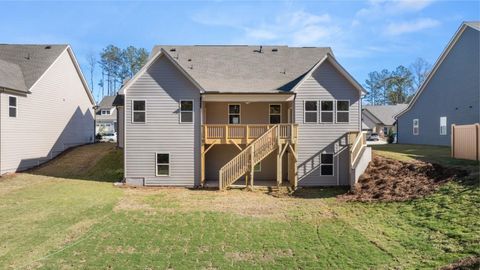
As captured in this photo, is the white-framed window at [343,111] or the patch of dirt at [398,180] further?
the white-framed window at [343,111]

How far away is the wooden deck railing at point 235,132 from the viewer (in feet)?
60.3

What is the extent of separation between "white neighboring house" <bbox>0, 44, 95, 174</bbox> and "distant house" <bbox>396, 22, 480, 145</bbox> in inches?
1122

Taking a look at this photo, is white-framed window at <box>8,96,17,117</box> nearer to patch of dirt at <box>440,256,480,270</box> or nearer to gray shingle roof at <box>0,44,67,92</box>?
gray shingle roof at <box>0,44,67,92</box>

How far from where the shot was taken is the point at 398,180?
47.9 feet

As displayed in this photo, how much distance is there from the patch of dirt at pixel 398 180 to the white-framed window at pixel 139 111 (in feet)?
37.4

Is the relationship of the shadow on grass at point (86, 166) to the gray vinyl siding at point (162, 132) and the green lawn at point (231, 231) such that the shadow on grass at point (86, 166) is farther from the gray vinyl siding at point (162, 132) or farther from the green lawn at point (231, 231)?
the green lawn at point (231, 231)

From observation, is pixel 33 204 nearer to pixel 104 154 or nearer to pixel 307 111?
pixel 104 154

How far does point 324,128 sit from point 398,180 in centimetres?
530

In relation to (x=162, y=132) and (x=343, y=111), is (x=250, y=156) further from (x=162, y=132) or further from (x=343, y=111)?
(x=343, y=111)

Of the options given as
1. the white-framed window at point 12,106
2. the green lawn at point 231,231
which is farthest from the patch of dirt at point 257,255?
the white-framed window at point 12,106

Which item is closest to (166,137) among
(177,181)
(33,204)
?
(177,181)

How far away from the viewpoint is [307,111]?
18797 mm

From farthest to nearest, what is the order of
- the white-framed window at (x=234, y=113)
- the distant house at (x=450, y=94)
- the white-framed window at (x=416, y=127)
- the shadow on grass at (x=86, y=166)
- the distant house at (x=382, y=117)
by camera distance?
the distant house at (x=382, y=117), the white-framed window at (x=416, y=127), the distant house at (x=450, y=94), the white-framed window at (x=234, y=113), the shadow on grass at (x=86, y=166)

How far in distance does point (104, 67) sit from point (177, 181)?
62460 mm
